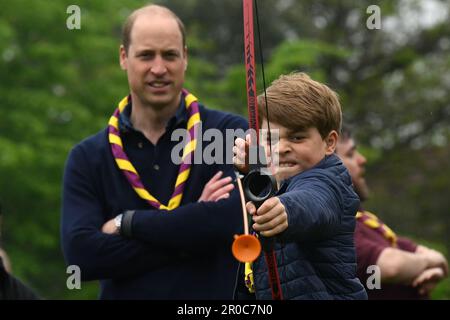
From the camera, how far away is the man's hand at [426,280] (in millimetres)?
6723

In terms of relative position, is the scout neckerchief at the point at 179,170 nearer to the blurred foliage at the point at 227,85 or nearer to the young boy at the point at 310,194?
the young boy at the point at 310,194

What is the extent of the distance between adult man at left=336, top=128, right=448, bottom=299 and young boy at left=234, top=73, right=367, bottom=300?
204 cm

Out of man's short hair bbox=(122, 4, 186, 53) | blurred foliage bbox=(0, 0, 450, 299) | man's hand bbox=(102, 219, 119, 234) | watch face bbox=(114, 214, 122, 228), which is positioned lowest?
man's hand bbox=(102, 219, 119, 234)

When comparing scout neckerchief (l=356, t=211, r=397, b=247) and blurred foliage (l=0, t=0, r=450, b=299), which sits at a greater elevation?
blurred foliage (l=0, t=0, r=450, b=299)

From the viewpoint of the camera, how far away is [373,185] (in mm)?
29766

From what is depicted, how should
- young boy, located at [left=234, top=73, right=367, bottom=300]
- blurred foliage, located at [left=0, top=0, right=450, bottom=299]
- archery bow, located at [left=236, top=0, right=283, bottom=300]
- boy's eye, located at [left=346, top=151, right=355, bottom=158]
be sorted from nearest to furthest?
archery bow, located at [left=236, top=0, right=283, bottom=300] < young boy, located at [left=234, top=73, right=367, bottom=300] < boy's eye, located at [left=346, top=151, right=355, bottom=158] < blurred foliage, located at [left=0, top=0, right=450, bottom=299]

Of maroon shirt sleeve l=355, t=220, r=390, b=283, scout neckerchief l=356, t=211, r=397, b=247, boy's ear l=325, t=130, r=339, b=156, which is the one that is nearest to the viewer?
boy's ear l=325, t=130, r=339, b=156

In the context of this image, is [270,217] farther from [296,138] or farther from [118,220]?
[118,220]

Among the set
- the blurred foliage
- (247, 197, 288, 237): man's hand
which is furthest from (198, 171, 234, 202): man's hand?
the blurred foliage

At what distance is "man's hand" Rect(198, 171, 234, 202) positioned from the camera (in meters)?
5.63

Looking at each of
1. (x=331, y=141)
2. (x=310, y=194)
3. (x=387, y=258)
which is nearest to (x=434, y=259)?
(x=387, y=258)

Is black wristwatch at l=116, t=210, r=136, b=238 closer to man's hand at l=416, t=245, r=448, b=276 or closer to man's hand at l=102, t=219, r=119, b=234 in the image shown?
man's hand at l=102, t=219, r=119, b=234

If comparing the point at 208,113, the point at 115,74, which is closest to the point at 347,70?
the point at 115,74

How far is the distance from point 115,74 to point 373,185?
1241 centimetres
